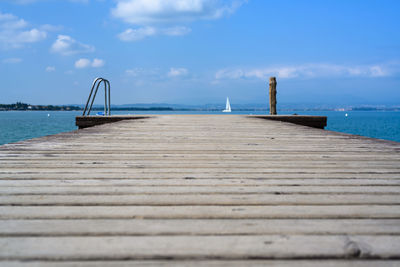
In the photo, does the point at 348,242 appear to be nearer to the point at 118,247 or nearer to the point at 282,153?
the point at 118,247

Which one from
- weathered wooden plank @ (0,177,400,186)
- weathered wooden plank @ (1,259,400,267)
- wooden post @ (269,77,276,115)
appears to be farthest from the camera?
wooden post @ (269,77,276,115)

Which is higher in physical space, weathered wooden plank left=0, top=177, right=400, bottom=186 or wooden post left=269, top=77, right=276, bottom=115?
wooden post left=269, top=77, right=276, bottom=115

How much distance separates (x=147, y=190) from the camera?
5.49ft

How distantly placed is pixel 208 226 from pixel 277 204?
411 millimetres

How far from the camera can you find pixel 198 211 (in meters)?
1.37

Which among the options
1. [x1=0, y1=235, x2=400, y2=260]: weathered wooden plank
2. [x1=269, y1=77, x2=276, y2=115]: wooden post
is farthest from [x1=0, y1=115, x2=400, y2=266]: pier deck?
[x1=269, y1=77, x2=276, y2=115]: wooden post

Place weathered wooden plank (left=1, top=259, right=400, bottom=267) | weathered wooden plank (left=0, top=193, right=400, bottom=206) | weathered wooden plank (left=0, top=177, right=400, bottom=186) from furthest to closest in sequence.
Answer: weathered wooden plank (left=0, top=177, right=400, bottom=186) < weathered wooden plank (left=0, top=193, right=400, bottom=206) < weathered wooden plank (left=1, top=259, right=400, bottom=267)

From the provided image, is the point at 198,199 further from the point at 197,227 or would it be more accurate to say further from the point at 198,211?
the point at 197,227

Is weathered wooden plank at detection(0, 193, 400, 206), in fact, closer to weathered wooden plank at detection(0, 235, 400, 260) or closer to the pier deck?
the pier deck

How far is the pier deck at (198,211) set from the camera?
1.03m

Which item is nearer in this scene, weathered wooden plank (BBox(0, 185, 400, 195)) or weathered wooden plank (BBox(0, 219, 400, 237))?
weathered wooden plank (BBox(0, 219, 400, 237))

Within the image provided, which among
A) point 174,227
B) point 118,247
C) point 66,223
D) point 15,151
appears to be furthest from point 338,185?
point 15,151

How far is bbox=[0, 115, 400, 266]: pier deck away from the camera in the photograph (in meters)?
1.03

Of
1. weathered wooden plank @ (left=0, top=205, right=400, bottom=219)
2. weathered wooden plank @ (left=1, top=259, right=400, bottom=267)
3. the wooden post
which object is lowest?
weathered wooden plank @ (left=1, top=259, right=400, bottom=267)
